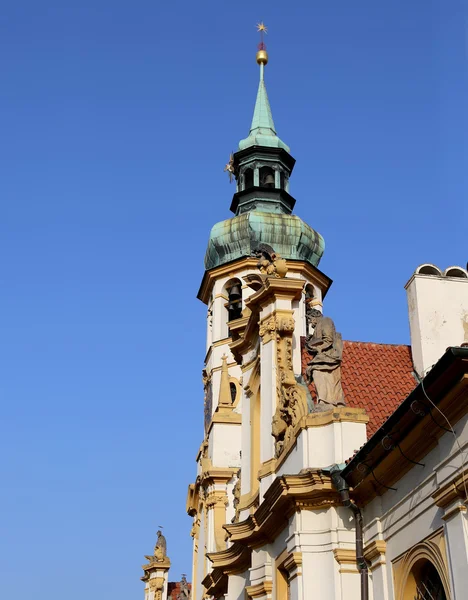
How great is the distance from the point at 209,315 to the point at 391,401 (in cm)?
1831

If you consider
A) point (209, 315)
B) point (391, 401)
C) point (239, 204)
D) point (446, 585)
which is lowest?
point (446, 585)

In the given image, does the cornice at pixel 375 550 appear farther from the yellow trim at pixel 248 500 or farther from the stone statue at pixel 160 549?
the stone statue at pixel 160 549

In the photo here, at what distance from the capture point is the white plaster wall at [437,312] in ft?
62.4

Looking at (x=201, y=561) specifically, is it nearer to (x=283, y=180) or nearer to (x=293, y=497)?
(x=283, y=180)

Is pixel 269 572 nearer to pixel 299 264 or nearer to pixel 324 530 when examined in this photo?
pixel 324 530

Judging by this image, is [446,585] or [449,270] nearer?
[446,585]

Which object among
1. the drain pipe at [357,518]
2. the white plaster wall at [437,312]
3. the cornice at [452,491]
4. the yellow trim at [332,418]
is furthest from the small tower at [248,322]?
the cornice at [452,491]

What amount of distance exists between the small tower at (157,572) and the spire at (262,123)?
67.8ft

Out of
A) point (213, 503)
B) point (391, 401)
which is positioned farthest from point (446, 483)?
point (213, 503)

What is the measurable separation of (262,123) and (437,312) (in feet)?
84.3

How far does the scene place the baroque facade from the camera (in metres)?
11.8

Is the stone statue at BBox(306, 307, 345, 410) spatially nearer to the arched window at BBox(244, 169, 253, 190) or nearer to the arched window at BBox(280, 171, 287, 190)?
the arched window at BBox(244, 169, 253, 190)

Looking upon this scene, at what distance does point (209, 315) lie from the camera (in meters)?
36.4

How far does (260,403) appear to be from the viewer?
21.4 meters
